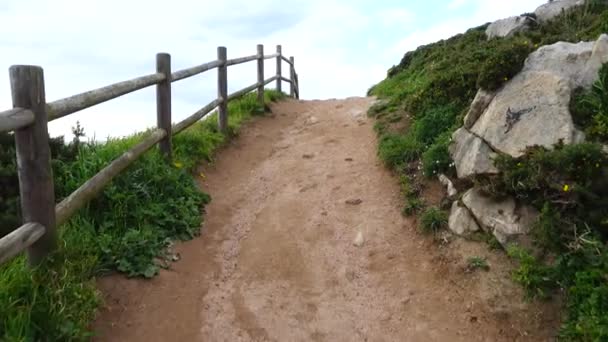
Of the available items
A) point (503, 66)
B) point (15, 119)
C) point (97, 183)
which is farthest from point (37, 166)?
point (503, 66)

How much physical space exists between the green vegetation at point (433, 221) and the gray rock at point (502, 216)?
0.84 ft

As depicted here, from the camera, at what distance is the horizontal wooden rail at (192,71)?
20.9ft

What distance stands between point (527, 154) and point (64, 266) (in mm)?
3760

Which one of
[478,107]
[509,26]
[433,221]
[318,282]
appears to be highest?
[509,26]

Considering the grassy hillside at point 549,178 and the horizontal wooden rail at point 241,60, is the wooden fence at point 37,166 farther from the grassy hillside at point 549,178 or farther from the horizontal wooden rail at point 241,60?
the horizontal wooden rail at point 241,60

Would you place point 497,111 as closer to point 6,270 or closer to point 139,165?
point 139,165

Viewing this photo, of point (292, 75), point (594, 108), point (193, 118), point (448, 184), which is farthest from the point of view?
point (292, 75)

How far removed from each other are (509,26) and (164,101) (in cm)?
755

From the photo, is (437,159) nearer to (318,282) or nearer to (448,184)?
(448,184)

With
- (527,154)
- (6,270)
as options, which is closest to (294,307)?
(6,270)

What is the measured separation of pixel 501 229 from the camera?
4.55 meters

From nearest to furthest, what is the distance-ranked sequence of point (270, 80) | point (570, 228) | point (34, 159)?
point (34, 159) < point (570, 228) < point (270, 80)

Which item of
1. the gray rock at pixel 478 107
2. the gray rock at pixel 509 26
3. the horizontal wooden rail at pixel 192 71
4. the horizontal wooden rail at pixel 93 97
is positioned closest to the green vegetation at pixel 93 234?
the horizontal wooden rail at pixel 93 97

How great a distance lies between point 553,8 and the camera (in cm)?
1071
